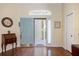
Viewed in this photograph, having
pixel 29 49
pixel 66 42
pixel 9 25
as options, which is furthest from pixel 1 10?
pixel 66 42

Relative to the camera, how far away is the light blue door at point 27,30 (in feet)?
14.8

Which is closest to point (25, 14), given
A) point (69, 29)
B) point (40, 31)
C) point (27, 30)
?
point (27, 30)

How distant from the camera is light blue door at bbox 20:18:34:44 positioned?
14.8 feet

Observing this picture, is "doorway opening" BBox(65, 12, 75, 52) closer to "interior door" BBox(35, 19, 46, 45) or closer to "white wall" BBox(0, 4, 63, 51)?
"white wall" BBox(0, 4, 63, 51)

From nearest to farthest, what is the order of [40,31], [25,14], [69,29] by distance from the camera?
1. [69,29]
2. [40,31]
3. [25,14]

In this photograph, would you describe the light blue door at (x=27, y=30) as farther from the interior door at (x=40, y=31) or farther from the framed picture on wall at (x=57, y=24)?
the framed picture on wall at (x=57, y=24)

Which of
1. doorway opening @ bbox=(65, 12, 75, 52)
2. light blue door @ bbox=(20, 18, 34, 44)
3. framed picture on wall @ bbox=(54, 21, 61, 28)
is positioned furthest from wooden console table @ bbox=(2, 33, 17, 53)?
doorway opening @ bbox=(65, 12, 75, 52)

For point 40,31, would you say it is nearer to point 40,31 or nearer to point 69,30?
point 40,31

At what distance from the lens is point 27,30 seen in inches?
182

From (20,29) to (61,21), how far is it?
130 centimetres

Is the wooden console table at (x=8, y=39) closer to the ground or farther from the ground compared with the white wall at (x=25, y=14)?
closer to the ground

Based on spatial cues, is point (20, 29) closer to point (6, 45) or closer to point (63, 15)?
point (6, 45)

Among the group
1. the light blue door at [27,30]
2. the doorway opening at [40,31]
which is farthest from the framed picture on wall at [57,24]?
the light blue door at [27,30]

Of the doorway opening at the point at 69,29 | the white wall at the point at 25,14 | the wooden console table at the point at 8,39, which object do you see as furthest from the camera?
the wooden console table at the point at 8,39
